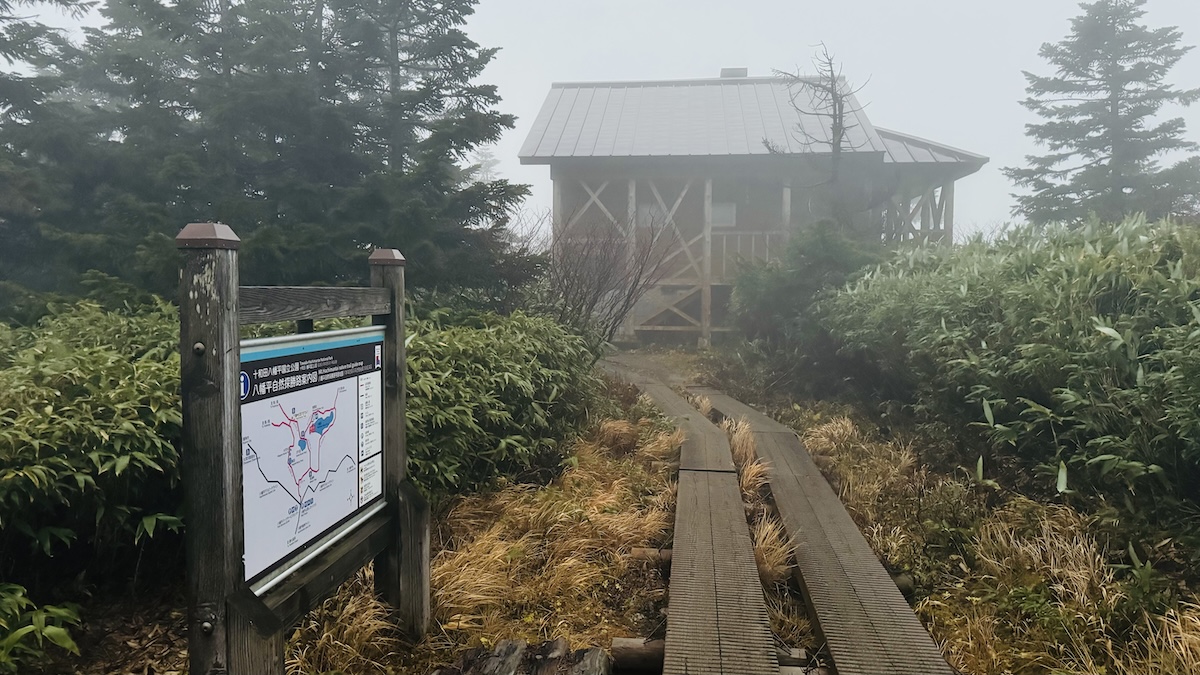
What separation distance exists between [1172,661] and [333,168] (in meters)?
8.76

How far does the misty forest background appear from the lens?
9.05 feet

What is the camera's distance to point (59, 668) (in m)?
2.44

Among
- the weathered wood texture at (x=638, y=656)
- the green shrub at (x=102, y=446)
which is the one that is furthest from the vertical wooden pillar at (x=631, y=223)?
the weathered wood texture at (x=638, y=656)

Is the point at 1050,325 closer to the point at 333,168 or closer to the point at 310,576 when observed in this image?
the point at 310,576

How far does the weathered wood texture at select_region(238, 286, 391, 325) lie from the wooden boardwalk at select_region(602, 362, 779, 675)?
193cm

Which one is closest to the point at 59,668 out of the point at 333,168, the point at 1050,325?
the point at 1050,325

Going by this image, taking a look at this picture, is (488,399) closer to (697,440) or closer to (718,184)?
(697,440)

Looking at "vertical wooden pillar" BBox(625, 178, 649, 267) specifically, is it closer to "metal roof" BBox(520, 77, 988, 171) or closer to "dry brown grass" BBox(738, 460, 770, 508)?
"metal roof" BBox(520, 77, 988, 171)

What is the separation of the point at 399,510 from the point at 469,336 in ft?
8.23

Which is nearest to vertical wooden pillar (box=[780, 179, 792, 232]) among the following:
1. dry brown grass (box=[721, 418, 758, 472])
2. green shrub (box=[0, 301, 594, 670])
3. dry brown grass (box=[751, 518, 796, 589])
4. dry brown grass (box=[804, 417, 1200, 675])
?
dry brown grass (box=[721, 418, 758, 472])

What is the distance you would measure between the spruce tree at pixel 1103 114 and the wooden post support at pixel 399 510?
21.1 m

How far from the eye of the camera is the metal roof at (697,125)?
15.9 metres

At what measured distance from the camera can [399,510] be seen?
2.86 m

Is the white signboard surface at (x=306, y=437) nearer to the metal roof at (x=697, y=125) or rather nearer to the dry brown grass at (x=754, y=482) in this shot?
the dry brown grass at (x=754, y=482)
